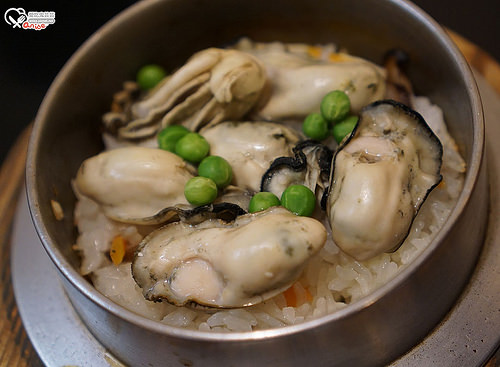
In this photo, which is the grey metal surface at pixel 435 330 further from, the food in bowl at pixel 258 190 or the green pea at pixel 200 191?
the green pea at pixel 200 191

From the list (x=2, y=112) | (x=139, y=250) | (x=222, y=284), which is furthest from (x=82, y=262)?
(x=2, y=112)

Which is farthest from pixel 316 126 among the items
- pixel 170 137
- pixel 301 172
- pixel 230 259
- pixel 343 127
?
pixel 230 259

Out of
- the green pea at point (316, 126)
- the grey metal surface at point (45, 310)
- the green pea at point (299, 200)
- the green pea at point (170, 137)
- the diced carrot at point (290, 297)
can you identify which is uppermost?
the green pea at point (316, 126)

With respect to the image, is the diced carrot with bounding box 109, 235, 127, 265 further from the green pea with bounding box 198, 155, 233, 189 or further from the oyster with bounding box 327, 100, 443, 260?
the oyster with bounding box 327, 100, 443, 260

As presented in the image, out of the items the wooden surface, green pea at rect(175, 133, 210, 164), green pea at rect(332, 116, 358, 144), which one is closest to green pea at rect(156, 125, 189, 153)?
green pea at rect(175, 133, 210, 164)

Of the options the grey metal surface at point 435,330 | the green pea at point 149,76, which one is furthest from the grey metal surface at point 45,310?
the green pea at point 149,76

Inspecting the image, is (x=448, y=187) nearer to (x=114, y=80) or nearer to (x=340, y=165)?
(x=340, y=165)

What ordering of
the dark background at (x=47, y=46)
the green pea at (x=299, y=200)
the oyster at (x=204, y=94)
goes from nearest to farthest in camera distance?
the green pea at (x=299, y=200) → the oyster at (x=204, y=94) → the dark background at (x=47, y=46)
